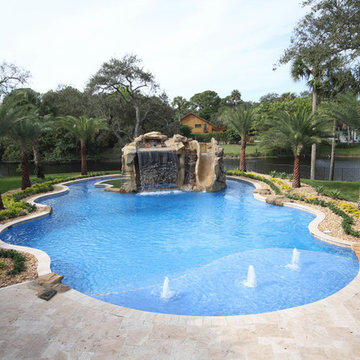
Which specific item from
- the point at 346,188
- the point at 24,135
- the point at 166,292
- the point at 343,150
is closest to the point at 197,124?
the point at 343,150

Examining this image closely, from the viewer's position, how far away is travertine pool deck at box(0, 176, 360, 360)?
4.58 meters

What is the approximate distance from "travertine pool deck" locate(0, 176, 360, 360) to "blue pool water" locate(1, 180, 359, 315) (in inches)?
41.8

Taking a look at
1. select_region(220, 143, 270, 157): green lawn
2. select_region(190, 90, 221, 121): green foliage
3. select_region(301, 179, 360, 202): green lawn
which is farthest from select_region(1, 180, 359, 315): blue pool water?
select_region(190, 90, 221, 121): green foliage

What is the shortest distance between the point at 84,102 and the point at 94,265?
3268cm

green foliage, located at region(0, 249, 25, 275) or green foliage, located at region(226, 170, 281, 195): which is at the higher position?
green foliage, located at region(226, 170, 281, 195)

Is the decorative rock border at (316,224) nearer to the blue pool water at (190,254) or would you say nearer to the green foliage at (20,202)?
the blue pool water at (190,254)

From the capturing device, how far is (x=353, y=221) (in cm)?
1162

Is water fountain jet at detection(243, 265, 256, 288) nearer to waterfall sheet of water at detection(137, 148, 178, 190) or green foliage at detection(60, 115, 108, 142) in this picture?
waterfall sheet of water at detection(137, 148, 178, 190)

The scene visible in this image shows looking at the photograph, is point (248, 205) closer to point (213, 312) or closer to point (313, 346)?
point (213, 312)

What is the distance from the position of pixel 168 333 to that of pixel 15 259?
5.72 meters

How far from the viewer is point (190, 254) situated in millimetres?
9742

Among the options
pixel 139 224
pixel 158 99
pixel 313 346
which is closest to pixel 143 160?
pixel 139 224

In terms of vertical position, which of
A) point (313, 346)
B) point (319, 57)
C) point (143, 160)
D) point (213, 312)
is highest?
point (319, 57)

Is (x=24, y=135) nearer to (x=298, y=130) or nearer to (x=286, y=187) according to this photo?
(x=286, y=187)
